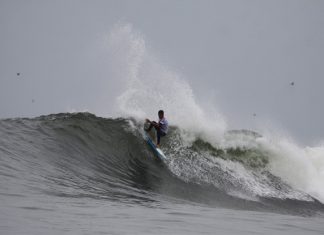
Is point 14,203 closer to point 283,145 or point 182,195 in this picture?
point 182,195

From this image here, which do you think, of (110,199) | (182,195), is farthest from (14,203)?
(182,195)

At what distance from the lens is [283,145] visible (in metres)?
15.9

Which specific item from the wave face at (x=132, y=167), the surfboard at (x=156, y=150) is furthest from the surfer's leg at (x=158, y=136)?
the wave face at (x=132, y=167)

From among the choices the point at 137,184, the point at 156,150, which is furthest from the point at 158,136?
the point at 137,184

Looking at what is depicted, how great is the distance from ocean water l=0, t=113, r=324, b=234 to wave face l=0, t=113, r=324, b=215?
32 mm

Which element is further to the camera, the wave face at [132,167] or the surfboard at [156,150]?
the surfboard at [156,150]

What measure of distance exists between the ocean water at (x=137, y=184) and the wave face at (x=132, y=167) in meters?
0.03

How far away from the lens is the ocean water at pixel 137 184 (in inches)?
231

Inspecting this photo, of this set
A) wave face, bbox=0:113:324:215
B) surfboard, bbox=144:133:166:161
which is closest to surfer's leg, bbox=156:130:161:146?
surfboard, bbox=144:133:166:161

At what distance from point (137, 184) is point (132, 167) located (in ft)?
5.11

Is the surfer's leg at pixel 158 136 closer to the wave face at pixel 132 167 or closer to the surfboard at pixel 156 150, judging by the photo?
the surfboard at pixel 156 150

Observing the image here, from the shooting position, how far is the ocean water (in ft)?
19.2

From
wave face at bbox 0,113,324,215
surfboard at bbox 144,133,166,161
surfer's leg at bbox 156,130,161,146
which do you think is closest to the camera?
wave face at bbox 0,113,324,215

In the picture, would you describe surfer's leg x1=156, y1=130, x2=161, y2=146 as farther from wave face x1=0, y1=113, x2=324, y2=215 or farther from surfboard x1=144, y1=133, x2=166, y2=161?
wave face x1=0, y1=113, x2=324, y2=215
